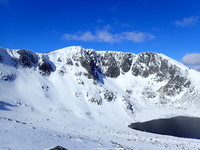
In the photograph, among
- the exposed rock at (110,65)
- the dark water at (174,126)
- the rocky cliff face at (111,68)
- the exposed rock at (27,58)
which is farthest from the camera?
the exposed rock at (110,65)

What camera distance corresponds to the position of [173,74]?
97438 mm

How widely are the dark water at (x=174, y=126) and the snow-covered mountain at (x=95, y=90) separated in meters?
5.15

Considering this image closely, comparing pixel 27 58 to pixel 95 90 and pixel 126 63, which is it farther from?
pixel 126 63

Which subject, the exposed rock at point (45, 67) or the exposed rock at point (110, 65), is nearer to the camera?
the exposed rock at point (45, 67)

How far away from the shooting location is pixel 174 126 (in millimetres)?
58250

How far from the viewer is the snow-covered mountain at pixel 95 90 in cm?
5103

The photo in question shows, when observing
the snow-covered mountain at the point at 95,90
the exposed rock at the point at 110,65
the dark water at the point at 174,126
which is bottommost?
the dark water at the point at 174,126

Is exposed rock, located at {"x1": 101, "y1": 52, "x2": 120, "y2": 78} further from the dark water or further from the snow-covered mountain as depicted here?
the dark water

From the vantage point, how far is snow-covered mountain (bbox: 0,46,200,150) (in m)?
51.0

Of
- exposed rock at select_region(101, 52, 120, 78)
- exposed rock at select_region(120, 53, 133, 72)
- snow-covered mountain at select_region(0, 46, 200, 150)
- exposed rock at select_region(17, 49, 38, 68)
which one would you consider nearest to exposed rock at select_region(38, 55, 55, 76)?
snow-covered mountain at select_region(0, 46, 200, 150)

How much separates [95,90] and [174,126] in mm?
36478

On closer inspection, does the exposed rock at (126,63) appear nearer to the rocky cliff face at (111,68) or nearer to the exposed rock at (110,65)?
the rocky cliff face at (111,68)

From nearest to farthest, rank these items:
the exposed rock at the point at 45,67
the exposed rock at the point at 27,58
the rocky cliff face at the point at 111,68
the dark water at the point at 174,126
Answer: the dark water at the point at 174,126, the exposed rock at the point at 27,58, the rocky cliff face at the point at 111,68, the exposed rock at the point at 45,67

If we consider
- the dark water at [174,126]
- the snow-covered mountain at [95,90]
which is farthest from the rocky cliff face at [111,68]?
the dark water at [174,126]
